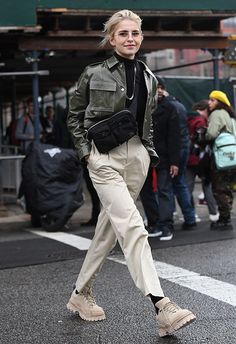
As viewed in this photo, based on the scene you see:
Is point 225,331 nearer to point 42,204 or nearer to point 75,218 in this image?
point 42,204

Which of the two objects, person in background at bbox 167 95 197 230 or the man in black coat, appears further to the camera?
person in background at bbox 167 95 197 230

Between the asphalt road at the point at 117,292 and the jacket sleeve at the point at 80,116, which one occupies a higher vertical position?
the jacket sleeve at the point at 80,116

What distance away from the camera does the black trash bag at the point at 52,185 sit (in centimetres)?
964

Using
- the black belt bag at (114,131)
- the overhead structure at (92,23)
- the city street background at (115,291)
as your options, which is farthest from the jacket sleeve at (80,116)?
the overhead structure at (92,23)

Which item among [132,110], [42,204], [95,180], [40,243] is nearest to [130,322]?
[95,180]

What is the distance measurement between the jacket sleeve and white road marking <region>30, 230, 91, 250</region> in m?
3.57

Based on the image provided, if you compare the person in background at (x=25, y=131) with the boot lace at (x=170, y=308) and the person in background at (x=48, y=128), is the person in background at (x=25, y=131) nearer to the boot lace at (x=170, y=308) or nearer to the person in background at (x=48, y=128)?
the person in background at (x=48, y=128)

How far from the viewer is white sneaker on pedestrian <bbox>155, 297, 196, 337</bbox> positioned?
168 inches

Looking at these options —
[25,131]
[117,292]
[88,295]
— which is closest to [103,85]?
[88,295]

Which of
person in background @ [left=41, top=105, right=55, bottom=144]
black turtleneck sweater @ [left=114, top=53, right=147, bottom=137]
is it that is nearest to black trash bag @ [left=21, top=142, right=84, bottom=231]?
black turtleneck sweater @ [left=114, top=53, right=147, bottom=137]

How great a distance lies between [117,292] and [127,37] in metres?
2.25

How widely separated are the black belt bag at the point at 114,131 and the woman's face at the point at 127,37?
413 millimetres

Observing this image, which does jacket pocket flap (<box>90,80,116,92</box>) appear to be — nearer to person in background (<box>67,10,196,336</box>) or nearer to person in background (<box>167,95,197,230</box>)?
person in background (<box>67,10,196,336</box>)

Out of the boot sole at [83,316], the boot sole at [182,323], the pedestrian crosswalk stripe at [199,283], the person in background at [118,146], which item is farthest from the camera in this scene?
the pedestrian crosswalk stripe at [199,283]
